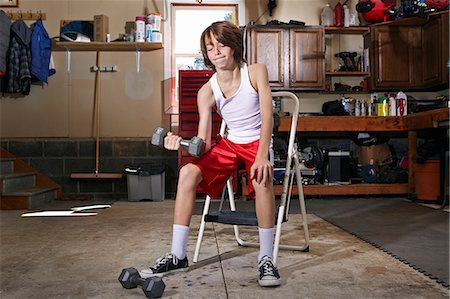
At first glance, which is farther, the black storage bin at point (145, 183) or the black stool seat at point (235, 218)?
the black storage bin at point (145, 183)

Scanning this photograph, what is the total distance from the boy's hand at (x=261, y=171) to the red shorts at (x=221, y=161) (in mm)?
122

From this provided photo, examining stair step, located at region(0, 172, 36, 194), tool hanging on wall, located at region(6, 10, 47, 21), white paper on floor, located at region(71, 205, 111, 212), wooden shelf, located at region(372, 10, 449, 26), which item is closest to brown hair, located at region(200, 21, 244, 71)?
white paper on floor, located at region(71, 205, 111, 212)

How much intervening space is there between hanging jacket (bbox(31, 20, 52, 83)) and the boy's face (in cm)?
402

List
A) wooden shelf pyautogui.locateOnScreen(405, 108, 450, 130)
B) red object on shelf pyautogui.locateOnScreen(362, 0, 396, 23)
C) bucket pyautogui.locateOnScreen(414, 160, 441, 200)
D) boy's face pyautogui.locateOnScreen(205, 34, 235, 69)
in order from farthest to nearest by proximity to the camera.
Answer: red object on shelf pyautogui.locateOnScreen(362, 0, 396, 23), bucket pyautogui.locateOnScreen(414, 160, 441, 200), wooden shelf pyautogui.locateOnScreen(405, 108, 450, 130), boy's face pyautogui.locateOnScreen(205, 34, 235, 69)

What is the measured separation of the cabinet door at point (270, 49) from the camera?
5.54 meters

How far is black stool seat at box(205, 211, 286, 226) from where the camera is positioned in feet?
6.57

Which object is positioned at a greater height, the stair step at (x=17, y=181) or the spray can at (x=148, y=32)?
the spray can at (x=148, y=32)

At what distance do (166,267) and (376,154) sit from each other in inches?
164

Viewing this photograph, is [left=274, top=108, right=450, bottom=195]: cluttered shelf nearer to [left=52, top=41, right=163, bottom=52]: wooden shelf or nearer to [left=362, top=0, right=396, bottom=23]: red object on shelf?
[left=362, top=0, right=396, bottom=23]: red object on shelf

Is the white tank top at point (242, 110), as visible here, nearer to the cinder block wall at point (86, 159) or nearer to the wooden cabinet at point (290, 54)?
the wooden cabinet at point (290, 54)

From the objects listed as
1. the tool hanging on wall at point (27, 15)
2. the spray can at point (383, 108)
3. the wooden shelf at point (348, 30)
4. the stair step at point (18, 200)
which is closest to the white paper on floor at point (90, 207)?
the stair step at point (18, 200)

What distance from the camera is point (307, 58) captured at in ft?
18.4

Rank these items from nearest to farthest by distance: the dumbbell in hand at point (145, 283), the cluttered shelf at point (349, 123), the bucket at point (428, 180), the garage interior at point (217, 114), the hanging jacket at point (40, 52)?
the dumbbell in hand at point (145, 283) → the bucket at point (428, 180) → the garage interior at point (217, 114) → the cluttered shelf at point (349, 123) → the hanging jacket at point (40, 52)

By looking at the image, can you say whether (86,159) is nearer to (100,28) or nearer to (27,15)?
(100,28)
